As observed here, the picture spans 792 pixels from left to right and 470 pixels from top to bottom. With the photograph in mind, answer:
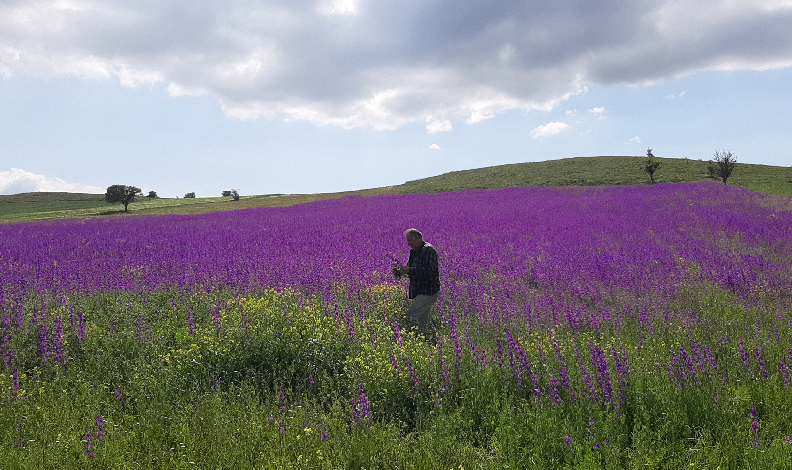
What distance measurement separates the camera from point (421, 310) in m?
5.92

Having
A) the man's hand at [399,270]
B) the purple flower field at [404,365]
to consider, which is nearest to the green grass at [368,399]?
the purple flower field at [404,365]

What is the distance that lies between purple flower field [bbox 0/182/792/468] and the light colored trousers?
272 millimetres

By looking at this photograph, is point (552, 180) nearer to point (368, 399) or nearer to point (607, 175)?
point (607, 175)

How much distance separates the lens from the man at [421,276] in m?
5.73

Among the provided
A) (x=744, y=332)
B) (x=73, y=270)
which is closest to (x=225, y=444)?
(x=744, y=332)

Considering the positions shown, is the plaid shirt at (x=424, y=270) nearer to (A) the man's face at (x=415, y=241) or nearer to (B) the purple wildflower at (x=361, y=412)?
(A) the man's face at (x=415, y=241)

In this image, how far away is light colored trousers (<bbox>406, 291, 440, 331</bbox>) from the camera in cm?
590

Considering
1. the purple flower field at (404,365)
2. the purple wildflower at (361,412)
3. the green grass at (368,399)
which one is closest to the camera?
the green grass at (368,399)

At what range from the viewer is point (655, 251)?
10383mm

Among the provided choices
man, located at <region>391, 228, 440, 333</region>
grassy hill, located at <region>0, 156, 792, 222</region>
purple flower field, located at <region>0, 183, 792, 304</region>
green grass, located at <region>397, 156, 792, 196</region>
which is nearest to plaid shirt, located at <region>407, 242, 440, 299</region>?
man, located at <region>391, 228, 440, 333</region>

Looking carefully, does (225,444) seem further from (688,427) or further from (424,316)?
(688,427)

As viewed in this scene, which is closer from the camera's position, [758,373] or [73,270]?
[758,373]

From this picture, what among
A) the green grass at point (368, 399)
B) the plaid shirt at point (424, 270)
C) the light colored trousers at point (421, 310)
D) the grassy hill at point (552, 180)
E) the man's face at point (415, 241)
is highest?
the grassy hill at point (552, 180)

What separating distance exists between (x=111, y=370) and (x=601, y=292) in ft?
25.1
